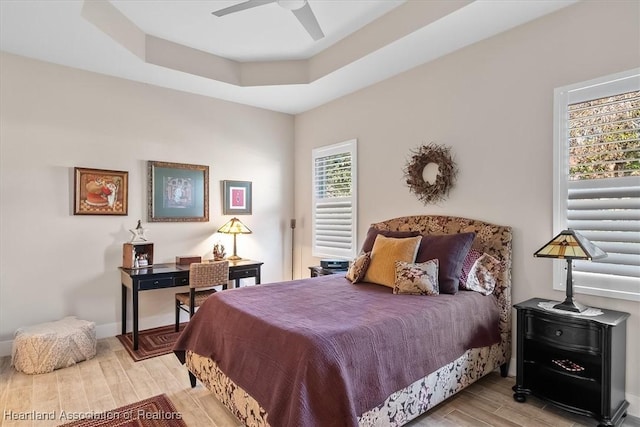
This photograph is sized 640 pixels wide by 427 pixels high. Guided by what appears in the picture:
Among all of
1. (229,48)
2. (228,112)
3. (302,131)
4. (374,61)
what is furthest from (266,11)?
(302,131)

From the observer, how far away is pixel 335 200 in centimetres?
465

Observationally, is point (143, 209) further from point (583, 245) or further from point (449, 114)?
point (583, 245)

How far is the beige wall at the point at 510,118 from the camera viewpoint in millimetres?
2424

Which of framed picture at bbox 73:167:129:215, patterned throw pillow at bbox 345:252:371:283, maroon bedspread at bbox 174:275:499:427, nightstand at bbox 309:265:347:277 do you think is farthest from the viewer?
nightstand at bbox 309:265:347:277

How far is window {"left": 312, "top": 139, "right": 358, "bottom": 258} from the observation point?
4406 millimetres

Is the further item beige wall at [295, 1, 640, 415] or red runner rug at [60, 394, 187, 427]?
beige wall at [295, 1, 640, 415]

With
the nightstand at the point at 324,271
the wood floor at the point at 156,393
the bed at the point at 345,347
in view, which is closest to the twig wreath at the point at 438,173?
the bed at the point at 345,347

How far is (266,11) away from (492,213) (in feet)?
8.59

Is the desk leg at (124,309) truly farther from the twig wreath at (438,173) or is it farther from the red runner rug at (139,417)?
the twig wreath at (438,173)

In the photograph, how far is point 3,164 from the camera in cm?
326

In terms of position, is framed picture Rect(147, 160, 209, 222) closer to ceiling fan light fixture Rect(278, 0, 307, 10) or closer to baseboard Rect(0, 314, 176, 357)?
baseboard Rect(0, 314, 176, 357)

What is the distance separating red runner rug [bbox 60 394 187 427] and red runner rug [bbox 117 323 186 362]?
90 centimetres

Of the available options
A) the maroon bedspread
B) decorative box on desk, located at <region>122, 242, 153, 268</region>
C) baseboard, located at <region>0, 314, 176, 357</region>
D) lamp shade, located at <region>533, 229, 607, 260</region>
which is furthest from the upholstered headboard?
baseboard, located at <region>0, 314, 176, 357</region>

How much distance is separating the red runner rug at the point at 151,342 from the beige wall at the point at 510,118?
103 inches
